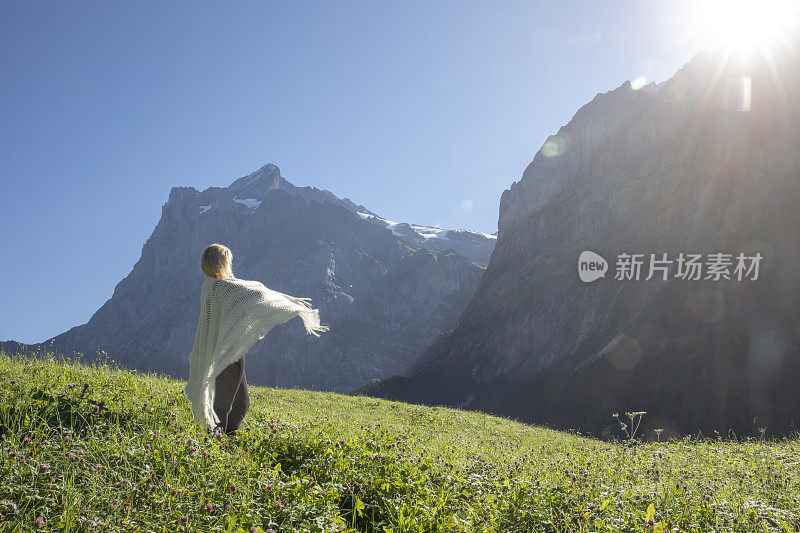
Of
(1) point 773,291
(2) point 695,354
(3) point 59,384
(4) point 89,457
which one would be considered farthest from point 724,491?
(1) point 773,291

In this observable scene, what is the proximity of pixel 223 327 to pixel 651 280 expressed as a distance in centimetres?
7483

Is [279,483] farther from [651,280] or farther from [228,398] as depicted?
[651,280]

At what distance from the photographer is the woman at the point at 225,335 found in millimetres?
5715

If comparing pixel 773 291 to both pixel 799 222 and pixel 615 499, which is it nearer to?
pixel 799 222

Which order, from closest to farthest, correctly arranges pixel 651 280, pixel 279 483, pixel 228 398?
pixel 279 483 < pixel 228 398 < pixel 651 280

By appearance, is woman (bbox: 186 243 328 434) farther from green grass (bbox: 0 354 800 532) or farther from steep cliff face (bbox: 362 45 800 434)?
steep cliff face (bbox: 362 45 800 434)

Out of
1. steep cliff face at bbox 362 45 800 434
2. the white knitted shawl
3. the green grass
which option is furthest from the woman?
steep cliff face at bbox 362 45 800 434

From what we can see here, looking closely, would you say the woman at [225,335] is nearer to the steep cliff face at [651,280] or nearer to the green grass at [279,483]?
the green grass at [279,483]

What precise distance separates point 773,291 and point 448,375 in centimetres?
8498

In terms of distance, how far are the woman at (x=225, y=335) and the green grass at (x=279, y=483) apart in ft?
1.37

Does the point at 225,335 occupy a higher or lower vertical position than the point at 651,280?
lower

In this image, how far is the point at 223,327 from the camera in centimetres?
580

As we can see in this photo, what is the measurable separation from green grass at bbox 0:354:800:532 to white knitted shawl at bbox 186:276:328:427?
51cm

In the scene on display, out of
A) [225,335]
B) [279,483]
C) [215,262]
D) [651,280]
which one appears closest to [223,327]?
[225,335]
